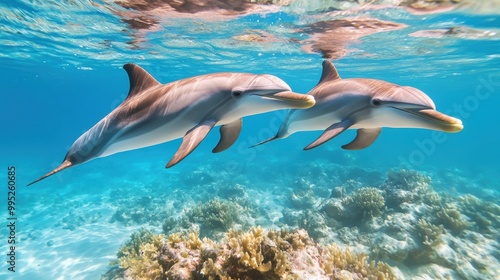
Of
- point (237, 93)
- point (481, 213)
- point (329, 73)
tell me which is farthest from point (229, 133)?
point (481, 213)

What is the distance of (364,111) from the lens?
12.2 feet

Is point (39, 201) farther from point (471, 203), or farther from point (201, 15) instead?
point (471, 203)

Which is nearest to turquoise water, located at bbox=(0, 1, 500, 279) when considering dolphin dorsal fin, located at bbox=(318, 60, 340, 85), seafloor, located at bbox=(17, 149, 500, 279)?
seafloor, located at bbox=(17, 149, 500, 279)

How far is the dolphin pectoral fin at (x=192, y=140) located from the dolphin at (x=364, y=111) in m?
1.31

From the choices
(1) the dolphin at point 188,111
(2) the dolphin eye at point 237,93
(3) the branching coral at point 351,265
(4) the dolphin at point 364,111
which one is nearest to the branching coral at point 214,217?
(3) the branching coral at point 351,265

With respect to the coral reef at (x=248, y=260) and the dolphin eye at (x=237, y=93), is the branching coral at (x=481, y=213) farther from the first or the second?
the dolphin eye at (x=237, y=93)

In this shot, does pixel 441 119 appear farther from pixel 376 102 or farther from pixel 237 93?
pixel 237 93

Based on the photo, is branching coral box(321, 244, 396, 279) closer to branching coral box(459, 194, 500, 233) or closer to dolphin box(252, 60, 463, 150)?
dolphin box(252, 60, 463, 150)

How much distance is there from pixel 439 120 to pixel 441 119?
0.07ft

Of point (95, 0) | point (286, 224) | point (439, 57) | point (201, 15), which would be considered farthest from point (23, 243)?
point (439, 57)

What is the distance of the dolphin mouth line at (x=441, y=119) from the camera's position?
9.22 ft

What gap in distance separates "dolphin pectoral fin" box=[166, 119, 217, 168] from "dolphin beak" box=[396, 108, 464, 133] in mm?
2281

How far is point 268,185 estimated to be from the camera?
20.8 metres

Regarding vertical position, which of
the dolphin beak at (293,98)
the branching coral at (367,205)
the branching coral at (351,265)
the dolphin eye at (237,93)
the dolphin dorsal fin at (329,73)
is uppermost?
the dolphin dorsal fin at (329,73)
